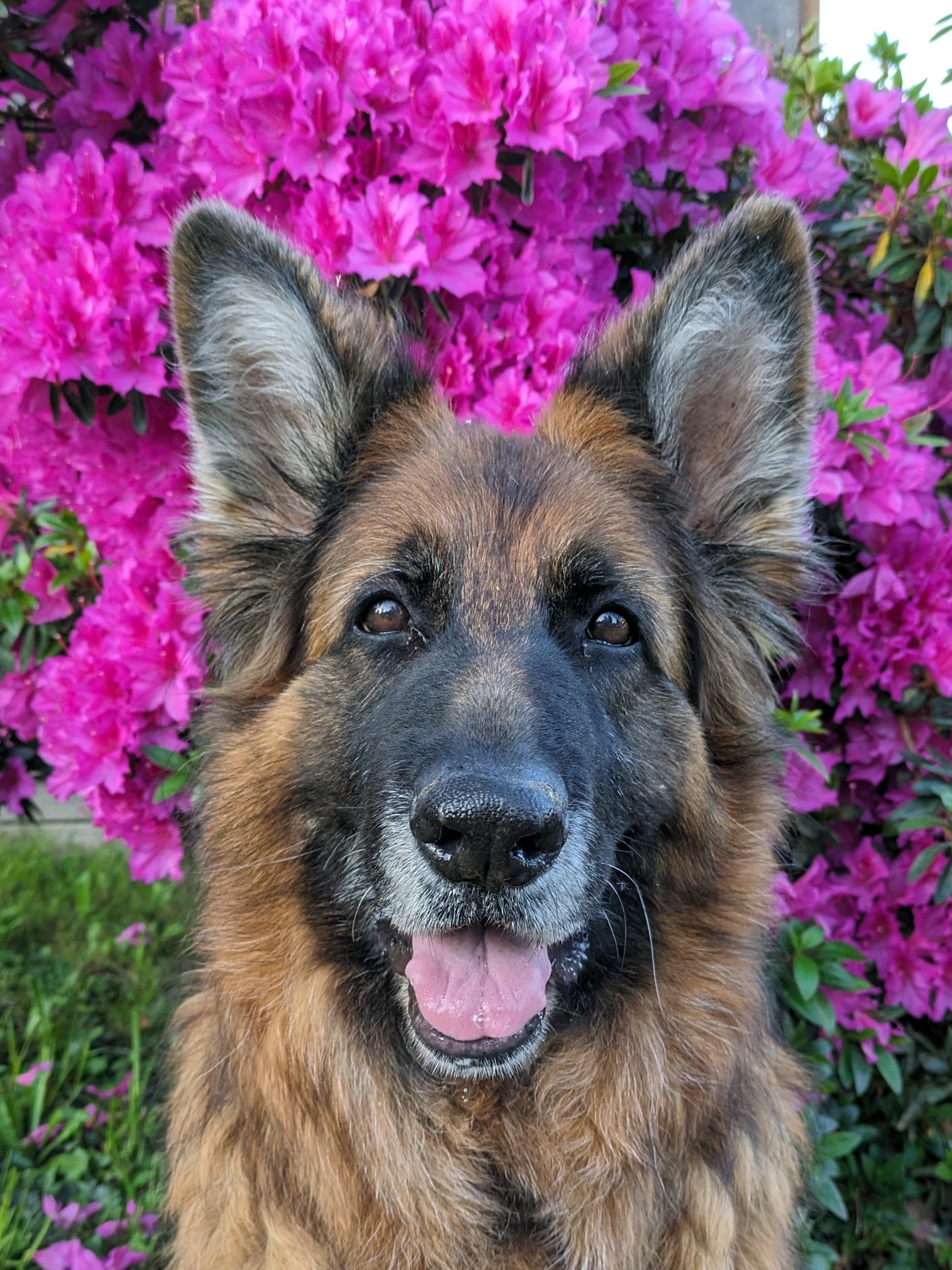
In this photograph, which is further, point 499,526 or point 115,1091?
point 115,1091

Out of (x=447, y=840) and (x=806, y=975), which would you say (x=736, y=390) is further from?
(x=806, y=975)

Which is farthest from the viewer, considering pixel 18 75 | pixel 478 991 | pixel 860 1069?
pixel 860 1069

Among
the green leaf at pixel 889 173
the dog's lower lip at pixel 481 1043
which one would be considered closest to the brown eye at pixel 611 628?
the dog's lower lip at pixel 481 1043

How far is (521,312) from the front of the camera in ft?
9.86

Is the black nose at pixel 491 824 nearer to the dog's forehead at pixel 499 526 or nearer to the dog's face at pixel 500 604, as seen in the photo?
the dog's face at pixel 500 604

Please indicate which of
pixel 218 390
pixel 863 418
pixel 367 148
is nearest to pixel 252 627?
pixel 218 390

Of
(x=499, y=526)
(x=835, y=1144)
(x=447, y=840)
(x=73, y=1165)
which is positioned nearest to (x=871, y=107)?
(x=499, y=526)

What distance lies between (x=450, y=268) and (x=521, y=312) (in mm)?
274

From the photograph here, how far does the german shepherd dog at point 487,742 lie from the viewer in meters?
2.31

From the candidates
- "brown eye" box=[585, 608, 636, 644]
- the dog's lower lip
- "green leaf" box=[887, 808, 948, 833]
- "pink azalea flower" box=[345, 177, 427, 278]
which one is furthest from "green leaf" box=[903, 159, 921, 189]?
the dog's lower lip

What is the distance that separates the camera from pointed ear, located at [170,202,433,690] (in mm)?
2656

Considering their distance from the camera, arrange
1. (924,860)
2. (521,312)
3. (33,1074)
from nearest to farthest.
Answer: (521,312) < (924,860) < (33,1074)

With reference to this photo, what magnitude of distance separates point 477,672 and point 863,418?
154cm

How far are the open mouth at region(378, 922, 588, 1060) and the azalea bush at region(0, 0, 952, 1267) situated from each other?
1245 millimetres
